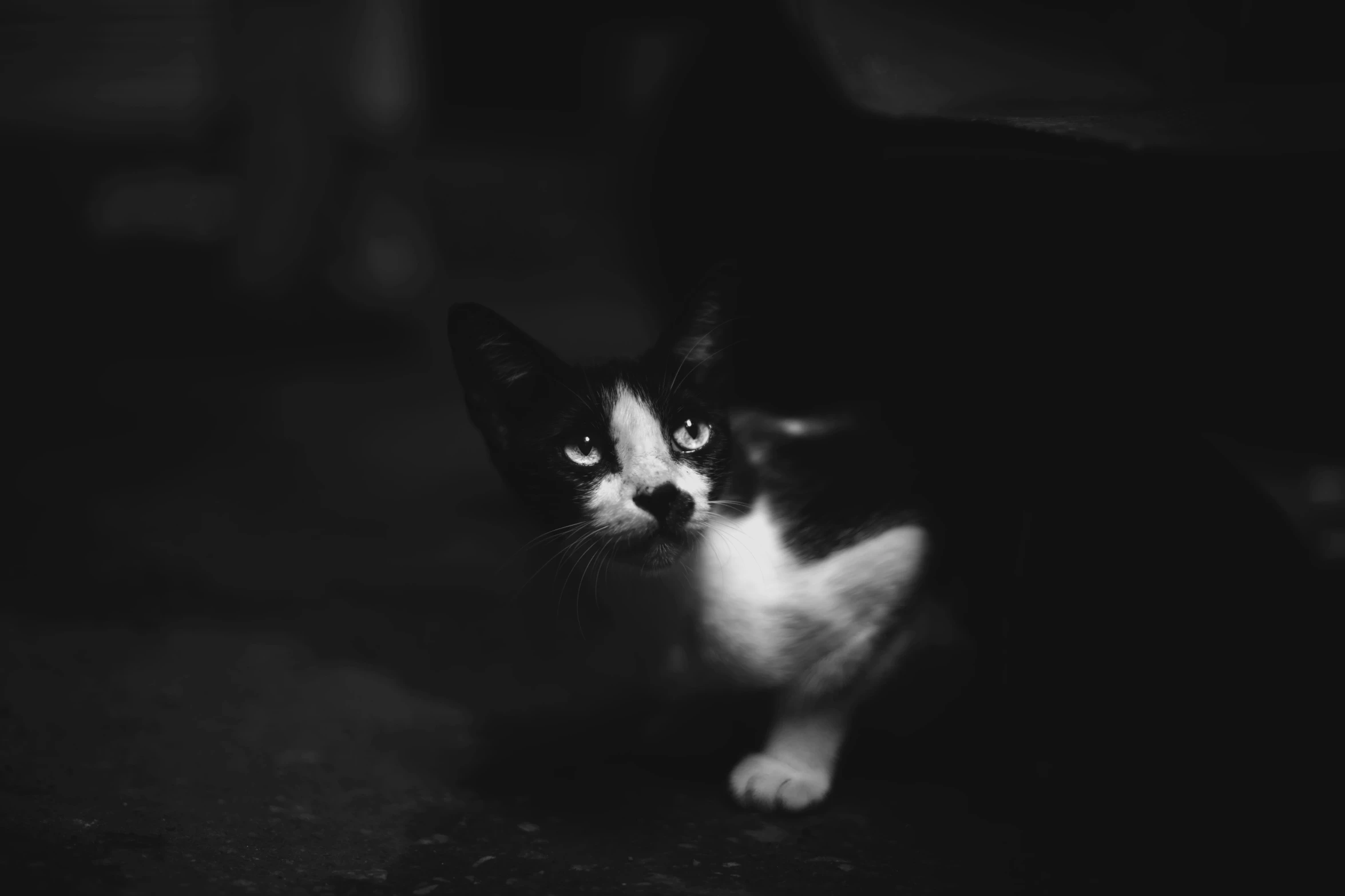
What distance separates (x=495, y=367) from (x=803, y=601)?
37 cm

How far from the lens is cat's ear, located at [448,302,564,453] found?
93 cm

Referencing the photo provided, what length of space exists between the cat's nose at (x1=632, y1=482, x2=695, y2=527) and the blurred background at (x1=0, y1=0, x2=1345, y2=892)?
0.21m

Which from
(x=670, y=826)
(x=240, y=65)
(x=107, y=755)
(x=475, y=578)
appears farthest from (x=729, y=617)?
(x=240, y=65)

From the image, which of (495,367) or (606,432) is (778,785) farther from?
(495,367)

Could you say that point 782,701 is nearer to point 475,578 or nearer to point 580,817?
point 580,817

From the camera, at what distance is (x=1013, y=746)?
1019 millimetres

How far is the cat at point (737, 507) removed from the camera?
37.4 inches

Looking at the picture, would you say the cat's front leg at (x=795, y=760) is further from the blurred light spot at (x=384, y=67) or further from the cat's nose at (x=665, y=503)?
the blurred light spot at (x=384, y=67)

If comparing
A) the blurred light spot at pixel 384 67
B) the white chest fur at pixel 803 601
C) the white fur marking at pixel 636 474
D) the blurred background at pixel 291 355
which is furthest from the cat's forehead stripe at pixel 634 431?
the blurred light spot at pixel 384 67

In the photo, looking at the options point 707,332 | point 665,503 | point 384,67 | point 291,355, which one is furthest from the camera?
point 291,355

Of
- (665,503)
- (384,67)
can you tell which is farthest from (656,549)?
(384,67)

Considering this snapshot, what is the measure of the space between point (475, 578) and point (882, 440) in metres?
0.57

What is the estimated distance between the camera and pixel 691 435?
3.25 feet

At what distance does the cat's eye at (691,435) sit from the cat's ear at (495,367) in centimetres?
13
